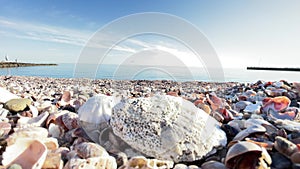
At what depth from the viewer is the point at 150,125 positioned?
1.44m

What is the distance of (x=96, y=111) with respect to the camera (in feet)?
6.02

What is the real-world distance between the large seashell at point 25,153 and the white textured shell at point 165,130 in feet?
1.63

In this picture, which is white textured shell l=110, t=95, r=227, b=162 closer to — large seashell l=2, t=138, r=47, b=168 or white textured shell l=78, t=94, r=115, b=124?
white textured shell l=78, t=94, r=115, b=124

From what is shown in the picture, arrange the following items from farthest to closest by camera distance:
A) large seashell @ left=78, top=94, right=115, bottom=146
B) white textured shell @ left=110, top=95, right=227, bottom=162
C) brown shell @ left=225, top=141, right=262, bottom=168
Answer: large seashell @ left=78, top=94, right=115, bottom=146, white textured shell @ left=110, top=95, right=227, bottom=162, brown shell @ left=225, top=141, right=262, bottom=168

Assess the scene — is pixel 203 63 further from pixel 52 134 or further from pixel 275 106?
pixel 52 134

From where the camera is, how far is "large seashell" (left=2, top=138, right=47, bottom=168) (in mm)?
1187

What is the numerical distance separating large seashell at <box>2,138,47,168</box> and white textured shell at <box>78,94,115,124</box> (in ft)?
1.86

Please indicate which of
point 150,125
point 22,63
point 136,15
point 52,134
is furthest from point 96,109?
point 22,63

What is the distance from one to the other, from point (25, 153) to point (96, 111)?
2.22 feet

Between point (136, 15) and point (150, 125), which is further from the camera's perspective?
point (136, 15)

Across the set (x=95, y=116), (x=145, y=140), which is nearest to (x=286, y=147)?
(x=145, y=140)

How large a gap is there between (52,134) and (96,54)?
2135mm

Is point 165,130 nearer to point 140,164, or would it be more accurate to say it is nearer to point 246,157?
point 140,164

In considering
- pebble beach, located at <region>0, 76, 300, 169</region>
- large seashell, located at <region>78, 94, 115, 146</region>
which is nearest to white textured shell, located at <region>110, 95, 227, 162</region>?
pebble beach, located at <region>0, 76, 300, 169</region>
